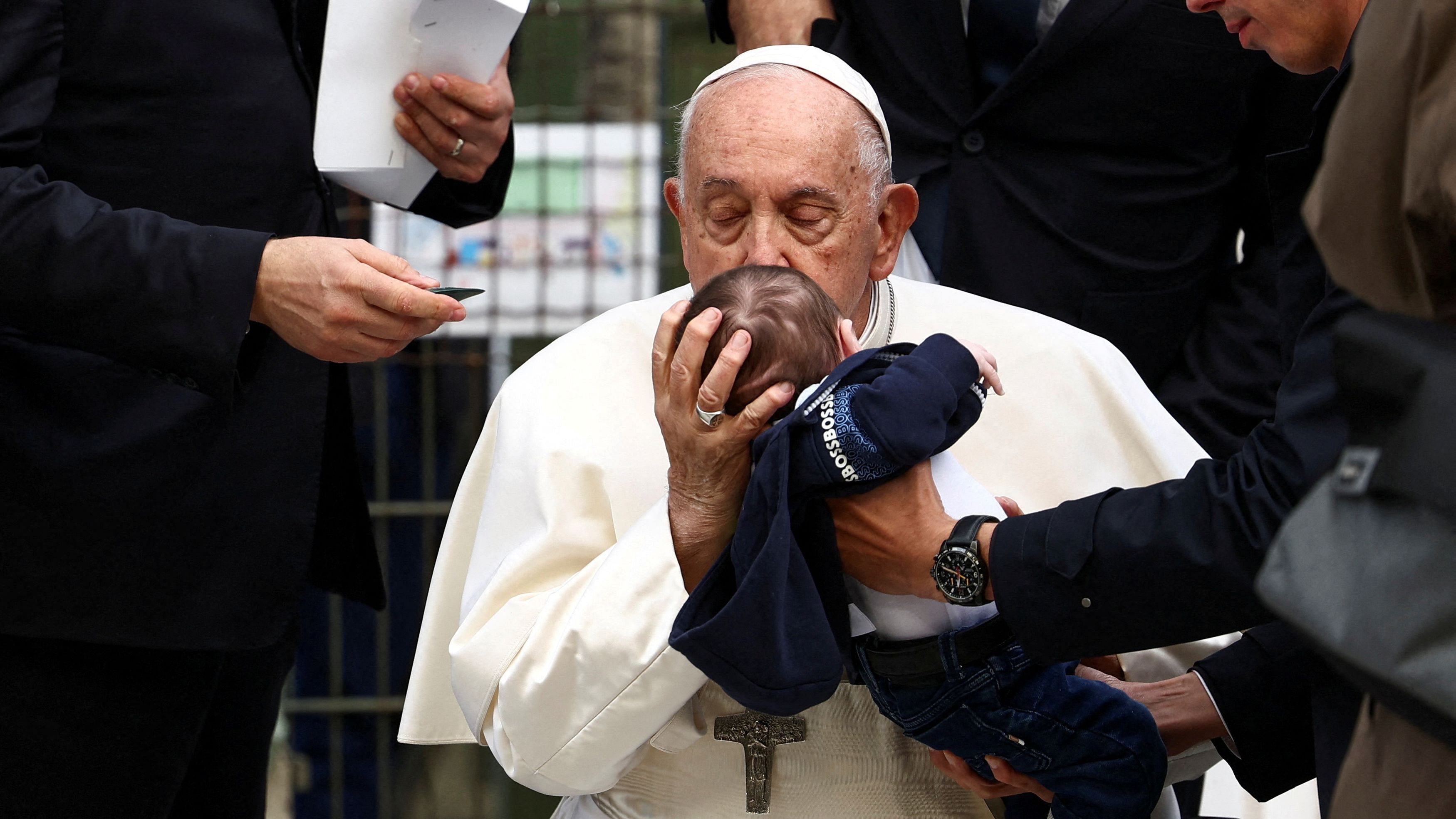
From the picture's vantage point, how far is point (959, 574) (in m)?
2.17

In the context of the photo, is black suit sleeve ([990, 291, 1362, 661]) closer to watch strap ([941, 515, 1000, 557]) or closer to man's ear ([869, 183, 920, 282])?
watch strap ([941, 515, 1000, 557])

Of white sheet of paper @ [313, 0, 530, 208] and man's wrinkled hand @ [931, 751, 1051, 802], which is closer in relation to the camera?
man's wrinkled hand @ [931, 751, 1051, 802]

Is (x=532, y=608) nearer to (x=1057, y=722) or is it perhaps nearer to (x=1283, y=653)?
(x=1057, y=722)

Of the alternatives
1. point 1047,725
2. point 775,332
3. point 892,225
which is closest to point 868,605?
point 1047,725

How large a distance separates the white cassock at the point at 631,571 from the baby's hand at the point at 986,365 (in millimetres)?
533

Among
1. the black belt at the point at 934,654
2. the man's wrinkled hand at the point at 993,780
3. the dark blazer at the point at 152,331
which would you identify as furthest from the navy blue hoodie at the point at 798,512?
the dark blazer at the point at 152,331

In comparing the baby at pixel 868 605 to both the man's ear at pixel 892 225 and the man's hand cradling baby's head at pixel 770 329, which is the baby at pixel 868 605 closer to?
the man's hand cradling baby's head at pixel 770 329

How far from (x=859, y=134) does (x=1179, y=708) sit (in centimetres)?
116

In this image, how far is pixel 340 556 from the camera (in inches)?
128

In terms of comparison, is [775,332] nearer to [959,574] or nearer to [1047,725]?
[959,574]

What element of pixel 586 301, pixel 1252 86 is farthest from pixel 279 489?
pixel 586 301

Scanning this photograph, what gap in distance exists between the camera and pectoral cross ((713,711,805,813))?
99.9 inches

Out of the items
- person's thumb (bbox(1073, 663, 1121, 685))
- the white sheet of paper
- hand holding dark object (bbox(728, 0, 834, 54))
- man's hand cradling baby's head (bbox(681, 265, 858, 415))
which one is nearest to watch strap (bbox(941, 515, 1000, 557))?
man's hand cradling baby's head (bbox(681, 265, 858, 415))

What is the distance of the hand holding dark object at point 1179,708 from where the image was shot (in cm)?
247
